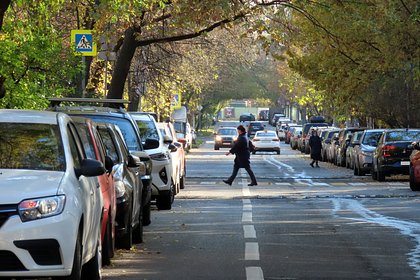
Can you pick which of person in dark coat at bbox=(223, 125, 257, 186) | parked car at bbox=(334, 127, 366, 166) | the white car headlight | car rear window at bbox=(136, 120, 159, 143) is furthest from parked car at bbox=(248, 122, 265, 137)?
the white car headlight

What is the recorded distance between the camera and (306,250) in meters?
13.7

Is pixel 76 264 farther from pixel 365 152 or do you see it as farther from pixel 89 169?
pixel 365 152

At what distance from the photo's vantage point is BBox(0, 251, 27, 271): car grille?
8.79 metres

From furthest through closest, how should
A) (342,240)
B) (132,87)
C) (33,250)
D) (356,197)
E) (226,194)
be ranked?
1. (132,87)
2. (226,194)
3. (356,197)
4. (342,240)
5. (33,250)

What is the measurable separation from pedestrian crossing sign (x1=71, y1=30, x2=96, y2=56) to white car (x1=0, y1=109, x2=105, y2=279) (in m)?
15.6

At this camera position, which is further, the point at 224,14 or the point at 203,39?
the point at 203,39

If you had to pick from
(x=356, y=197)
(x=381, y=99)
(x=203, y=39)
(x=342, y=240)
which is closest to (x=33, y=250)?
(x=342, y=240)

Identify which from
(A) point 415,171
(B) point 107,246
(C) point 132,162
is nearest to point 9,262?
(B) point 107,246

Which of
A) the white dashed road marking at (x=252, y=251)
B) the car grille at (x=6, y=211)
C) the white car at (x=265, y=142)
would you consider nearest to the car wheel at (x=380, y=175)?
the white dashed road marking at (x=252, y=251)

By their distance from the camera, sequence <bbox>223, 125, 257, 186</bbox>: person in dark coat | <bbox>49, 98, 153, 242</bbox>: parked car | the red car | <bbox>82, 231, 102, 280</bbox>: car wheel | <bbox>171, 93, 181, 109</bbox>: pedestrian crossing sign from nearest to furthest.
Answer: <bbox>82, 231, 102, 280</bbox>: car wheel
<bbox>49, 98, 153, 242</bbox>: parked car
the red car
<bbox>223, 125, 257, 186</bbox>: person in dark coat
<bbox>171, 93, 181, 109</bbox>: pedestrian crossing sign

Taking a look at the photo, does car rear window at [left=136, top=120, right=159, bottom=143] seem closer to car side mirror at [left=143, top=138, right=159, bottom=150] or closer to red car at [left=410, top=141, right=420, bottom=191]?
car side mirror at [left=143, top=138, right=159, bottom=150]

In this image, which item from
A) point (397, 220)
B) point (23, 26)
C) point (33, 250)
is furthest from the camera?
point (23, 26)

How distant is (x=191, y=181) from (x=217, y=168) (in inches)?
434

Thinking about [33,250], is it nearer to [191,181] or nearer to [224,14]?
[224,14]
